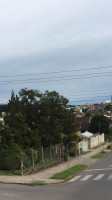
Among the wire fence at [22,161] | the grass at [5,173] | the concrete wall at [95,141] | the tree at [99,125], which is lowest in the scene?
the concrete wall at [95,141]

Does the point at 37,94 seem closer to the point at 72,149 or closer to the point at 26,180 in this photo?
the point at 72,149

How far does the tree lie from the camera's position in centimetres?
7488

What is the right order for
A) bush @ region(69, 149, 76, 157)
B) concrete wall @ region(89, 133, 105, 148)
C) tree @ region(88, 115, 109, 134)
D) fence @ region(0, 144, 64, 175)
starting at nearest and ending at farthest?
fence @ region(0, 144, 64, 175)
bush @ region(69, 149, 76, 157)
concrete wall @ region(89, 133, 105, 148)
tree @ region(88, 115, 109, 134)

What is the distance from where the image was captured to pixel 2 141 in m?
25.0

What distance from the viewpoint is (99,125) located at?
7456 cm

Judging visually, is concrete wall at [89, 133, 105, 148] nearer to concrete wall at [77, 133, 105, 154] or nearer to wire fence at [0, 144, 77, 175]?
concrete wall at [77, 133, 105, 154]

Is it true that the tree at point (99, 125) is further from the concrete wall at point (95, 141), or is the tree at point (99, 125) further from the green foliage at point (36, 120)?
the green foliage at point (36, 120)

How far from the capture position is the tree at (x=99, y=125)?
74875mm

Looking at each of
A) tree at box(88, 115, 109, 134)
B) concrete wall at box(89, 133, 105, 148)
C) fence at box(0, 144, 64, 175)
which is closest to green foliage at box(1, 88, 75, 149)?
fence at box(0, 144, 64, 175)

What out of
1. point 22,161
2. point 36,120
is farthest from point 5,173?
point 36,120

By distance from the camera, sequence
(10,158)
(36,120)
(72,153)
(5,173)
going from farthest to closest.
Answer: (72,153)
(36,120)
(10,158)
(5,173)

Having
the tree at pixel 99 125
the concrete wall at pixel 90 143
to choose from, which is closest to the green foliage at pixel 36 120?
the concrete wall at pixel 90 143

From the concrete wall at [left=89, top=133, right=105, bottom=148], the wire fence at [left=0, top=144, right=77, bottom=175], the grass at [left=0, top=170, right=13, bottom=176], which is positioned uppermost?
the wire fence at [left=0, top=144, right=77, bottom=175]

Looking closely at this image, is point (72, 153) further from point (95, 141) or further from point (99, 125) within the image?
point (99, 125)
